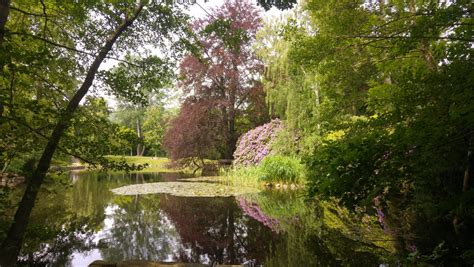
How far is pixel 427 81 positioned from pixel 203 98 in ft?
57.1

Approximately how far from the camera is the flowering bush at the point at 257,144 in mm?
15216

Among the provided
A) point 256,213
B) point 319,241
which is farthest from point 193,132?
point 319,241

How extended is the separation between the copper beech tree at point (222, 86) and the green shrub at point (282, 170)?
698cm

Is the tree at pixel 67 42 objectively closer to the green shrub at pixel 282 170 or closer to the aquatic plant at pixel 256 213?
the aquatic plant at pixel 256 213

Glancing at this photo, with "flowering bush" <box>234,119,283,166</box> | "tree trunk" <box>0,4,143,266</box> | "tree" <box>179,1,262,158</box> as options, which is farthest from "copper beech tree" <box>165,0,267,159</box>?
A: "tree trunk" <box>0,4,143,266</box>

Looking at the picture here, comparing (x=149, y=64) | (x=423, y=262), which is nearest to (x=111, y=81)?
(x=149, y=64)

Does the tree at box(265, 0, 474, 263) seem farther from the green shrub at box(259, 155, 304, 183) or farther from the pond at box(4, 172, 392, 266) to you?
the green shrub at box(259, 155, 304, 183)

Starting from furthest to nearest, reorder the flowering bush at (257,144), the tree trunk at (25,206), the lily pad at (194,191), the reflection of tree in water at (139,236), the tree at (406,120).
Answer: the flowering bush at (257,144)
the lily pad at (194,191)
the reflection of tree in water at (139,236)
the tree trunk at (25,206)
the tree at (406,120)

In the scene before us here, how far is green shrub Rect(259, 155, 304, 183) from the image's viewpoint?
489 inches

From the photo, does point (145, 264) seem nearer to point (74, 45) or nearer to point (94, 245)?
point (94, 245)

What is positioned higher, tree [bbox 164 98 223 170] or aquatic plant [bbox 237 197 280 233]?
tree [bbox 164 98 223 170]

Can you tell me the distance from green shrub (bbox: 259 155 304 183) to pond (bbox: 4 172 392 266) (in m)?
2.24

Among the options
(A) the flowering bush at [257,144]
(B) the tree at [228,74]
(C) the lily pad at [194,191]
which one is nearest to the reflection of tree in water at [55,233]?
(C) the lily pad at [194,191]

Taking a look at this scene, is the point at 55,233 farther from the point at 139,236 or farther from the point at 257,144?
the point at 257,144
